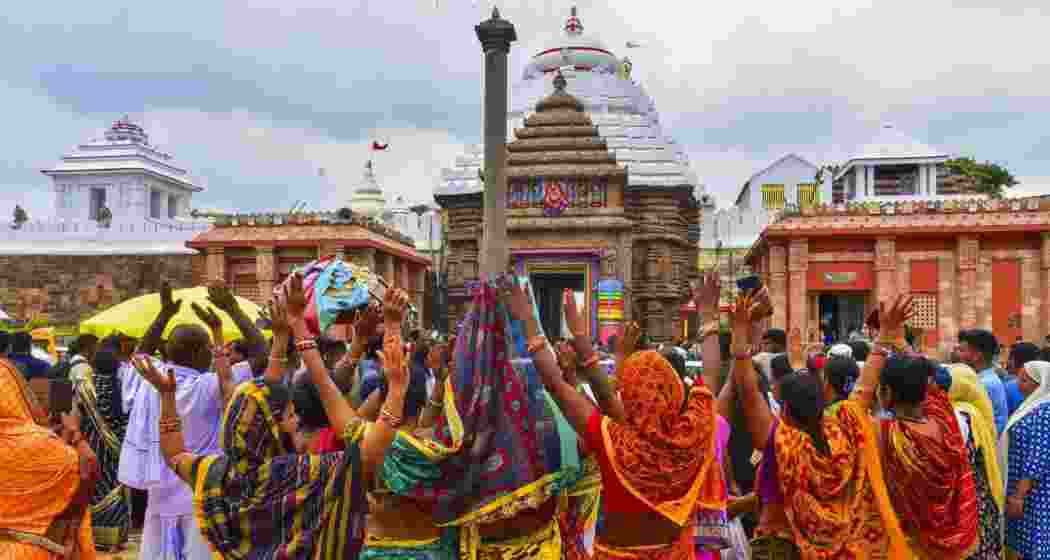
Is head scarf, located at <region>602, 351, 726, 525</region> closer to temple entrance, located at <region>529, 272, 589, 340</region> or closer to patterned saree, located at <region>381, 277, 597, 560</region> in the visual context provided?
patterned saree, located at <region>381, 277, 597, 560</region>

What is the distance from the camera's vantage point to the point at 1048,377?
5.29 meters

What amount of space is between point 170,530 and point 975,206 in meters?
24.3

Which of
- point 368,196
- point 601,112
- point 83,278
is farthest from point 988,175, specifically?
point 83,278

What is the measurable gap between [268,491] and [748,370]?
83.1 inches

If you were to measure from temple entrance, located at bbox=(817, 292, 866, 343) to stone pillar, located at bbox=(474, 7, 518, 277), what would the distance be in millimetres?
15380

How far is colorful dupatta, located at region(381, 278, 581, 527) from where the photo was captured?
3725 millimetres

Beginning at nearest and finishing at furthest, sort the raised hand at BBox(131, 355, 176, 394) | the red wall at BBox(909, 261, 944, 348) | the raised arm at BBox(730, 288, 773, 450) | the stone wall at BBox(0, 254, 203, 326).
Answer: the raised hand at BBox(131, 355, 176, 394) < the raised arm at BBox(730, 288, 773, 450) < the red wall at BBox(909, 261, 944, 348) < the stone wall at BBox(0, 254, 203, 326)

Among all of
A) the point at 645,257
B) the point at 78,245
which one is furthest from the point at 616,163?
the point at 78,245

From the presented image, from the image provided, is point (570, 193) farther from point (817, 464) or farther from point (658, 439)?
point (658, 439)

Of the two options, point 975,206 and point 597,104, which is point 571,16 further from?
point 975,206

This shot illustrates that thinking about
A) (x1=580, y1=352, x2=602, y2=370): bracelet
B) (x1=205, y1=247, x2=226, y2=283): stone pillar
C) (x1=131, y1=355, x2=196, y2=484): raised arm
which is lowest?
(x1=131, y1=355, x2=196, y2=484): raised arm

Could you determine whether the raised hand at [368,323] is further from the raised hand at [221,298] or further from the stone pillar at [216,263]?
the stone pillar at [216,263]

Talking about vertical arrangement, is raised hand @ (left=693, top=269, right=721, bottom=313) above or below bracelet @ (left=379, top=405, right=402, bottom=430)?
above

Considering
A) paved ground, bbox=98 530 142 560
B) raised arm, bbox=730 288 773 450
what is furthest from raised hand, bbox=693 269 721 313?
paved ground, bbox=98 530 142 560
